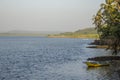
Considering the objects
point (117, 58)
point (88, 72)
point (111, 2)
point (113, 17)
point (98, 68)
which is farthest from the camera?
point (111, 2)

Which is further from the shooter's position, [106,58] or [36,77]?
[106,58]

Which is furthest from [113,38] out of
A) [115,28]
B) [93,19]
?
[93,19]

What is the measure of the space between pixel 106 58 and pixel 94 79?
26101 millimetres

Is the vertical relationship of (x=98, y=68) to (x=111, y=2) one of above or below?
below

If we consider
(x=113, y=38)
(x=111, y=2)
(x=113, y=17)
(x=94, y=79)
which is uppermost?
(x=111, y=2)

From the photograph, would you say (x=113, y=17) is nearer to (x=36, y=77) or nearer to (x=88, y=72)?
(x=88, y=72)

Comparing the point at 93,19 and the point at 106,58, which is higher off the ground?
the point at 93,19

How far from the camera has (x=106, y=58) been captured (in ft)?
240

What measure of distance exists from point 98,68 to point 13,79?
2080 cm

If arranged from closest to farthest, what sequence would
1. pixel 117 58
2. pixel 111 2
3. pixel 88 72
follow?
pixel 88 72 < pixel 117 58 < pixel 111 2

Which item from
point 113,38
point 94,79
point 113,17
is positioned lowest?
point 94,79

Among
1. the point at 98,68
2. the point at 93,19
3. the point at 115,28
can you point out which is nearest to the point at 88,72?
the point at 98,68

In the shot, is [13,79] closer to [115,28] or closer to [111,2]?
[115,28]

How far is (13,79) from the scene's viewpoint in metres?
48.9
